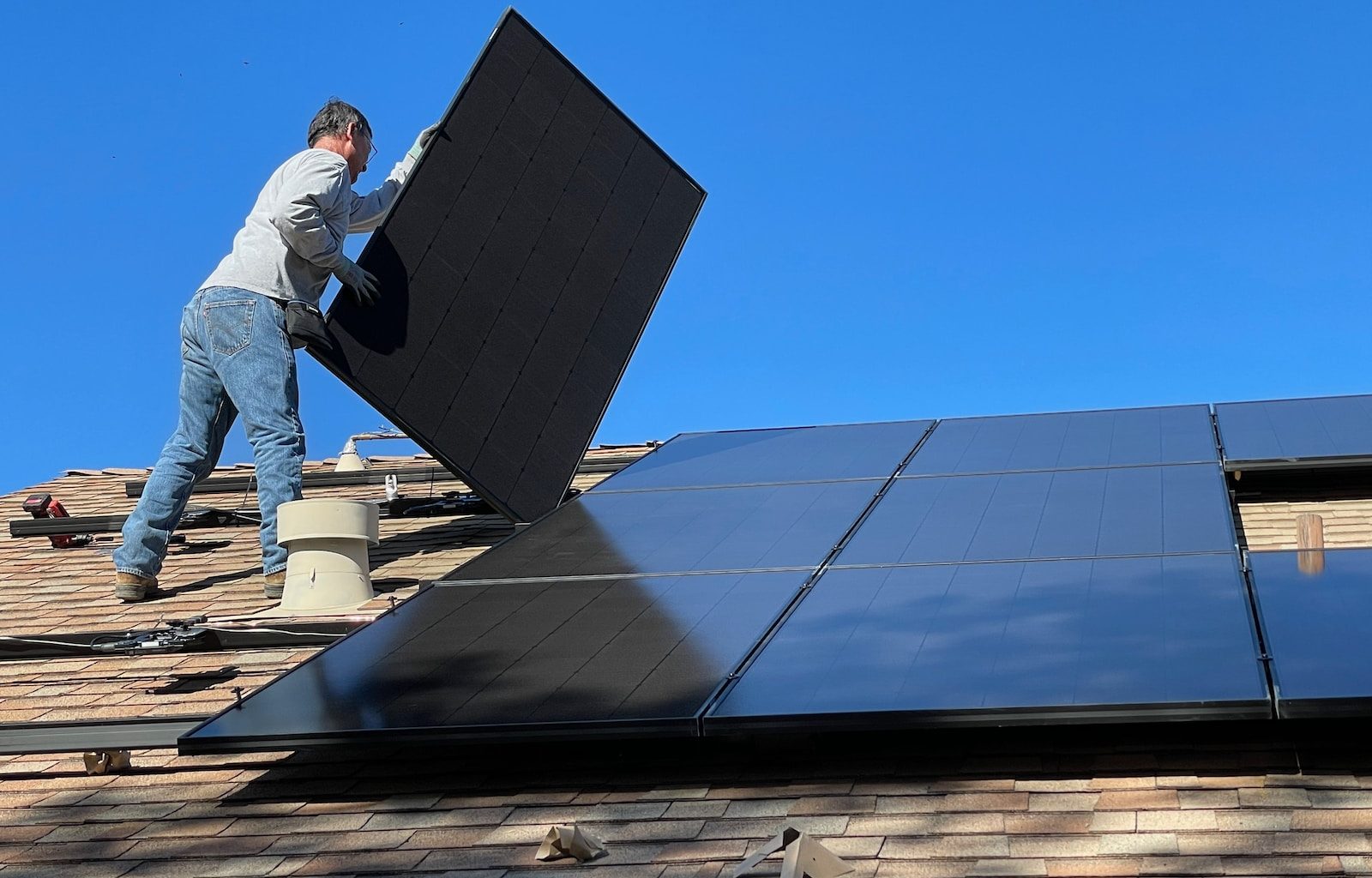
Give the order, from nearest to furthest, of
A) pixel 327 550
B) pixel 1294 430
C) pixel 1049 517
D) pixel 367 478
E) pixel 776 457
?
pixel 1049 517 → pixel 327 550 → pixel 1294 430 → pixel 776 457 → pixel 367 478

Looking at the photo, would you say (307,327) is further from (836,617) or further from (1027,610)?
(1027,610)

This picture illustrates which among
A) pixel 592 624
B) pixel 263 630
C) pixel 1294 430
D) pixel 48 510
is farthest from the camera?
pixel 48 510

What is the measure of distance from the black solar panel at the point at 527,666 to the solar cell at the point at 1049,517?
0.59 m

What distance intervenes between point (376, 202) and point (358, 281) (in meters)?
1.03

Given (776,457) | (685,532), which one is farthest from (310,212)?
(776,457)

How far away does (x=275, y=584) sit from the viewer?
23.9ft

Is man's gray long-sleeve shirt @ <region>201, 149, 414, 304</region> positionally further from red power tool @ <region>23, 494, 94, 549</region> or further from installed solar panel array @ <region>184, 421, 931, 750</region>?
red power tool @ <region>23, 494, 94, 549</region>

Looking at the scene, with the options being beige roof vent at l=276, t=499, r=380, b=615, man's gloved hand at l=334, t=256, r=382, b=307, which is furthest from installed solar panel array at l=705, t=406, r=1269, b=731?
man's gloved hand at l=334, t=256, r=382, b=307

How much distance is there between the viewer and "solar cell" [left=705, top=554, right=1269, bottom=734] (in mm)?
3984

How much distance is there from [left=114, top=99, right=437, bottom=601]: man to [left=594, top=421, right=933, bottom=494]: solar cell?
1666 mm

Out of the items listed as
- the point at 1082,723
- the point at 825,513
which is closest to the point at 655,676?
the point at 1082,723

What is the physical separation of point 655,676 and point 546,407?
3.61 metres

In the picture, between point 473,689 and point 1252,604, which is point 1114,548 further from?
point 473,689

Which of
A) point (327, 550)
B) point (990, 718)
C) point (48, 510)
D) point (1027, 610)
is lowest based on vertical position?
point (990, 718)
